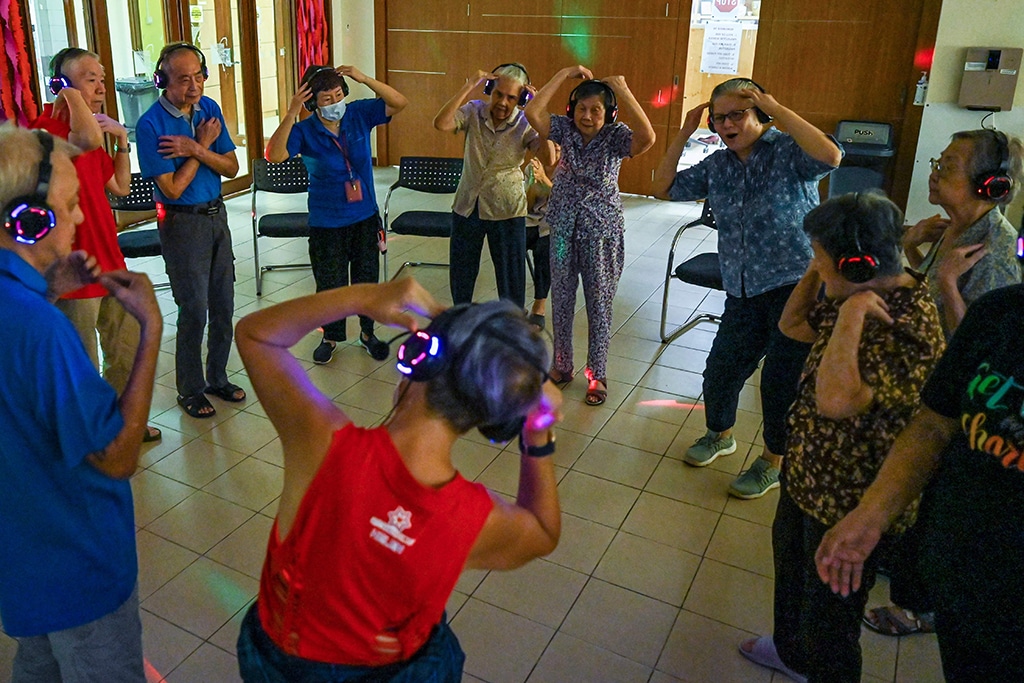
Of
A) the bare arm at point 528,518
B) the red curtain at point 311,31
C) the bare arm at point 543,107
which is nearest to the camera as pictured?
the bare arm at point 528,518

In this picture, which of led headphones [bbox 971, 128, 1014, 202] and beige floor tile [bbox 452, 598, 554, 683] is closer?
beige floor tile [bbox 452, 598, 554, 683]

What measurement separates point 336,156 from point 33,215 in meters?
2.74

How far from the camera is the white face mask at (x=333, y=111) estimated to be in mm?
4191

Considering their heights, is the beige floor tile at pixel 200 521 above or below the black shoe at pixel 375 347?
below

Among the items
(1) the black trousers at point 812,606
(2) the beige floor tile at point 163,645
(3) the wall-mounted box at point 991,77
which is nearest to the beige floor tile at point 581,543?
(1) the black trousers at point 812,606

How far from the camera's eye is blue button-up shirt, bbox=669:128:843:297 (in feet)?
10.3

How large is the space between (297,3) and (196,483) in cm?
647

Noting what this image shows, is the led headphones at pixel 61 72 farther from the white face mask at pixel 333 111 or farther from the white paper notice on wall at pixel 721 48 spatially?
the white paper notice on wall at pixel 721 48

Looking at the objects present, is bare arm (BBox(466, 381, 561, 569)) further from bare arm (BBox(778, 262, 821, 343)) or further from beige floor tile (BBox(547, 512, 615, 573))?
beige floor tile (BBox(547, 512, 615, 573))

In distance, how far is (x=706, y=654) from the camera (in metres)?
2.55

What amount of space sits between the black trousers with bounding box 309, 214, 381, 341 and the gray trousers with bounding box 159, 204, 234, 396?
0.58m

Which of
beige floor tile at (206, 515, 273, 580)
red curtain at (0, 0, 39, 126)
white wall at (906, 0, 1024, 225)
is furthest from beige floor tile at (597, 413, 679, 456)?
red curtain at (0, 0, 39, 126)

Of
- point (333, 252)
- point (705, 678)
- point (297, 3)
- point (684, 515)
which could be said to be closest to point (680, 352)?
point (684, 515)

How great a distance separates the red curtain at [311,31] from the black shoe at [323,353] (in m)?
4.98
